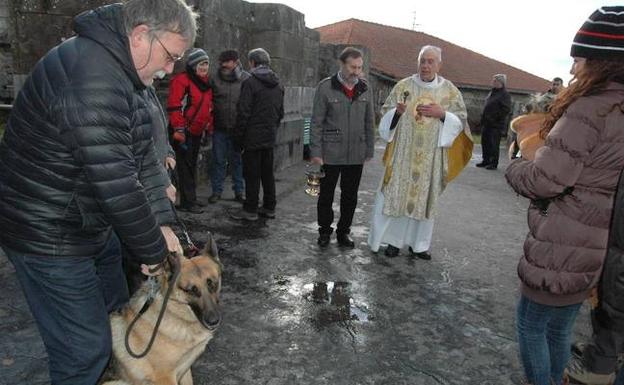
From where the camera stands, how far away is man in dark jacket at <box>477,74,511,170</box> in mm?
12312

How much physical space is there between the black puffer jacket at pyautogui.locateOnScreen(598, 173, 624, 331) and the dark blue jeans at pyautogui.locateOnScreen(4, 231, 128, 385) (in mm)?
2320

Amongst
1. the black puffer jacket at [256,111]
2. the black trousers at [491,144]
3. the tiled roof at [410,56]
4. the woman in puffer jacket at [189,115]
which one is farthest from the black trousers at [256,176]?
the tiled roof at [410,56]

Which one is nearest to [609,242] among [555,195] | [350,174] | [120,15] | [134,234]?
[555,195]

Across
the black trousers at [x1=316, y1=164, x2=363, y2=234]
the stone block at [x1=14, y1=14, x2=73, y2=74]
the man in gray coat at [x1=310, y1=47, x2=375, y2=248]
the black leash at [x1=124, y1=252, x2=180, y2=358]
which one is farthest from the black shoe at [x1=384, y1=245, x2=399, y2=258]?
the stone block at [x1=14, y1=14, x2=73, y2=74]

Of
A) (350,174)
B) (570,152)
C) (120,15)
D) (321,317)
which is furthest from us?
(350,174)

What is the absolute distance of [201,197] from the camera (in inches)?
285

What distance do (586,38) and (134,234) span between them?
7.12 ft

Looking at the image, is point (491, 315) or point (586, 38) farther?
point (491, 315)

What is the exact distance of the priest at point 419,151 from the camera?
201 inches

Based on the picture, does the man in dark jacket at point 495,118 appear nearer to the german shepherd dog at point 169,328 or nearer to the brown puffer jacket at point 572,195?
the brown puffer jacket at point 572,195

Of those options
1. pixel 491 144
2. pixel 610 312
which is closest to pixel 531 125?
pixel 610 312

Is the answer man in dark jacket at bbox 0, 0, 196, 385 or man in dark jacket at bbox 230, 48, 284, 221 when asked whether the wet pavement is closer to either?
man in dark jacket at bbox 230, 48, 284, 221

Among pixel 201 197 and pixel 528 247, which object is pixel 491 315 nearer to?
pixel 528 247

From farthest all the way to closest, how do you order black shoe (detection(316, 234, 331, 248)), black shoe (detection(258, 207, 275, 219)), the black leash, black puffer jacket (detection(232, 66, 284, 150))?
black shoe (detection(258, 207, 275, 219)) < black puffer jacket (detection(232, 66, 284, 150)) < black shoe (detection(316, 234, 331, 248)) < the black leash
